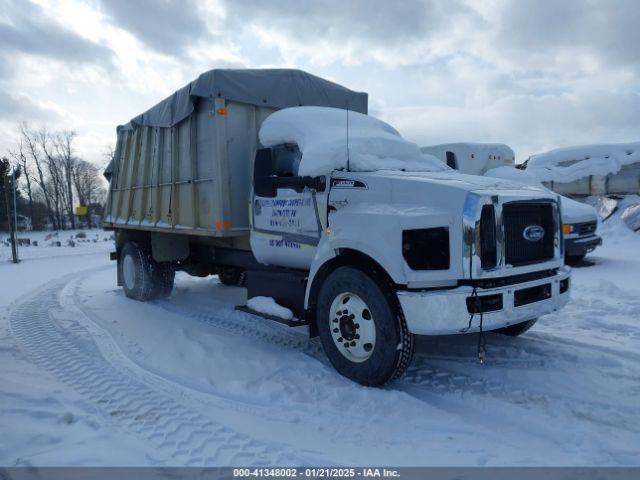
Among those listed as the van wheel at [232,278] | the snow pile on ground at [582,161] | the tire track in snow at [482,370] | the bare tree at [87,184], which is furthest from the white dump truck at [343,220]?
the bare tree at [87,184]

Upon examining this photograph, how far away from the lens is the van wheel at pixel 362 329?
346cm

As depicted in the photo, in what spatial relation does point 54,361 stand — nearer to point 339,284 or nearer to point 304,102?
point 339,284

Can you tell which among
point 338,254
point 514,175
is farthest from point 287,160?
point 514,175

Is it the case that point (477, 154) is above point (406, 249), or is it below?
above

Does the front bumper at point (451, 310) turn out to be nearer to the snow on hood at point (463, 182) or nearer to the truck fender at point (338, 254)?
the truck fender at point (338, 254)

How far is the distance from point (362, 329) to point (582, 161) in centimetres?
1382

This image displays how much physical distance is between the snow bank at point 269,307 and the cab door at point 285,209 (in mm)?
445

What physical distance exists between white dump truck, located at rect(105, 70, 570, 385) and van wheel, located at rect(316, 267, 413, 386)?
0.04 ft

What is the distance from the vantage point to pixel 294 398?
3.52 meters

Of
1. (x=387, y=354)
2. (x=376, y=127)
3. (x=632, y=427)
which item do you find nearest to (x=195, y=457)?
(x=387, y=354)

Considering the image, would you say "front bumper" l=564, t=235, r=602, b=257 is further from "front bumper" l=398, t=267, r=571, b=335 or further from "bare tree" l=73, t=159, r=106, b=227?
"bare tree" l=73, t=159, r=106, b=227

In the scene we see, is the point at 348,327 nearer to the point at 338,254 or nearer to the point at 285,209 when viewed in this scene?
the point at 338,254

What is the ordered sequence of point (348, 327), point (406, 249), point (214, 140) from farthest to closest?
1. point (214, 140)
2. point (348, 327)
3. point (406, 249)

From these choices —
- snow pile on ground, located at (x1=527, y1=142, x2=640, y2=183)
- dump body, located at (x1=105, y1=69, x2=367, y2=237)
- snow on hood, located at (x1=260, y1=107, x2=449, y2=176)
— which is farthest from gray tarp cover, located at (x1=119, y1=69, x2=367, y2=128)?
snow pile on ground, located at (x1=527, y1=142, x2=640, y2=183)
